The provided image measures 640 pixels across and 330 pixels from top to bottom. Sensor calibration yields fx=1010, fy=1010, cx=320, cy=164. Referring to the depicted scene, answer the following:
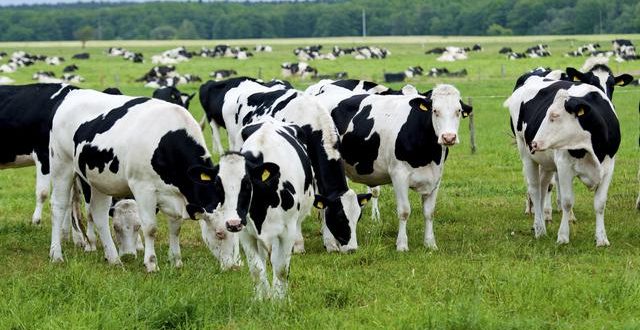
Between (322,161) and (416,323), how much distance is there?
3.73 metres

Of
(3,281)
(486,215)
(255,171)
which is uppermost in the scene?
(255,171)

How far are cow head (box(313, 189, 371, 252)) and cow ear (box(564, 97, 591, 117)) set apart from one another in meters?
2.64

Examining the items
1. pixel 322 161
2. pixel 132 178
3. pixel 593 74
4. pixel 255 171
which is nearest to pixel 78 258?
pixel 132 178

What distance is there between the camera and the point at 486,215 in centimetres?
1401

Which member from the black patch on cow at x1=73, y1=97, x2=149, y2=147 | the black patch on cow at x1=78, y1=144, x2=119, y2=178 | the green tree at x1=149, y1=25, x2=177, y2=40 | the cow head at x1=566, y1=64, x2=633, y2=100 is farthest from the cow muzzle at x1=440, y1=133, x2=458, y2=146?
the green tree at x1=149, y1=25, x2=177, y2=40

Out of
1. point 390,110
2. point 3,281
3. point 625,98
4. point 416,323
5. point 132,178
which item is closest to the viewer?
point 416,323

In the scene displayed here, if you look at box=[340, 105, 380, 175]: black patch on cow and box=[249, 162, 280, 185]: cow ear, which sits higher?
box=[249, 162, 280, 185]: cow ear

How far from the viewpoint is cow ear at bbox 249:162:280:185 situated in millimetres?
8594

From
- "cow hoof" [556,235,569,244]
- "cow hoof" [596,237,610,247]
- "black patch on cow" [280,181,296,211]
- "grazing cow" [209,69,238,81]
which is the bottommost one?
"grazing cow" [209,69,238,81]

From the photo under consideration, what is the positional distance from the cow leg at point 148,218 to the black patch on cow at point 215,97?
815cm

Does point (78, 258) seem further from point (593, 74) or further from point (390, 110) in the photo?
point (593, 74)

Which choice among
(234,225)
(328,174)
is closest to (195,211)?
(328,174)

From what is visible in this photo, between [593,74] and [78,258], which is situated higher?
[593,74]

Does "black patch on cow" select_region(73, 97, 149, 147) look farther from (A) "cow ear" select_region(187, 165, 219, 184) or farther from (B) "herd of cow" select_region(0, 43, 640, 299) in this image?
(A) "cow ear" select_region(187, 165, 219, 184)
